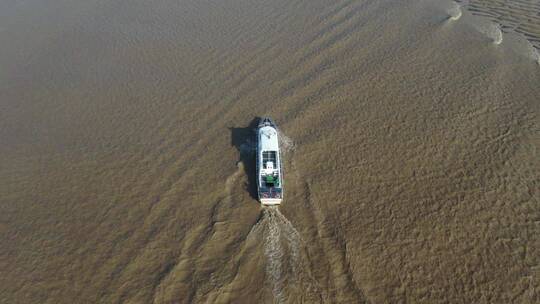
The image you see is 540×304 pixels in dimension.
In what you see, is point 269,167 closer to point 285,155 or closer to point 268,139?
point 268,139

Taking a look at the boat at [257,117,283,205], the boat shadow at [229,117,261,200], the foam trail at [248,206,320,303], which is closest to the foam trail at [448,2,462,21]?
the boat shadow at [229,117,261,200]

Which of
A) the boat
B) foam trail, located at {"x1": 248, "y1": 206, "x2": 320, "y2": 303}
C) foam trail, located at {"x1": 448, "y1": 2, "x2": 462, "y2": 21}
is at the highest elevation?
foam trail, located at {"x1": 448, "y1": 2, "x2": 462, "y2": 21}

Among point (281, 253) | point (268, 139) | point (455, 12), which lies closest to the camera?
point (281, 253)

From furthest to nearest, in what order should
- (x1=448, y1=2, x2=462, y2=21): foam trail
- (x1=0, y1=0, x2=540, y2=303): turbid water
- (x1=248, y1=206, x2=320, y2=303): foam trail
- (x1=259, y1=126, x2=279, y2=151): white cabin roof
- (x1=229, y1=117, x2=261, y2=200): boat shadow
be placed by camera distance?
(x1=448, y1=2, x2=462, y2=21): foam trail → (x1=259, y1=126, x2=279, y2=151): white cabin roof → (x1=229, y1=117, x2=261, y2=200): boat shadow → (x1=0, y1=0, x2=540, y2=303): turbid water → (x1=248, y1=206, x2=320, y2=303): foam trail

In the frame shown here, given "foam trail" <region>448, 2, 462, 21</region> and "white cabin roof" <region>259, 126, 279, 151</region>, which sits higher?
"foam trail" <region>448, 2, 462, 21</region>

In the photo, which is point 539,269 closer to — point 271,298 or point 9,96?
point 271,298

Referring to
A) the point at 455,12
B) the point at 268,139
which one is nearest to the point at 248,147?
the point at 268,139

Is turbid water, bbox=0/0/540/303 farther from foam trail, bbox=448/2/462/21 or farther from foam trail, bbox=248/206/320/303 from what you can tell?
foam trail, bbox=448/2/462/21
